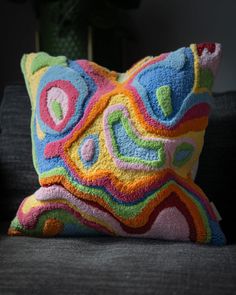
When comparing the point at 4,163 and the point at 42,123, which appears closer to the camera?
the point at 42,123

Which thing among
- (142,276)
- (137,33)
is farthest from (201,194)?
(137,33)

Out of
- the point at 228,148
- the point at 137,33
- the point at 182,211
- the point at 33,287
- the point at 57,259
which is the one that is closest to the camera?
the point at 33,287

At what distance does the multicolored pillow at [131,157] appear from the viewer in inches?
40.7

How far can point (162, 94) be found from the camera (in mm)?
1056

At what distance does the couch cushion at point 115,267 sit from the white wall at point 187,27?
1.15m

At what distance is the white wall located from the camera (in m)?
2.00

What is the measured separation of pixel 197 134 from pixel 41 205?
355mm

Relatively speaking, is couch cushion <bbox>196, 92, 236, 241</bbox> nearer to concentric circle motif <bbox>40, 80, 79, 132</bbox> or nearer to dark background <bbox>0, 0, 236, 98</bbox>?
concentric circle motif <bbox>40, 80, 79, 132</bbox>

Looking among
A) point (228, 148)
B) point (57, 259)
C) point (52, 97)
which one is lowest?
point (57, 259)

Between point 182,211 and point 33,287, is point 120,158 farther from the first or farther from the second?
point 33,287

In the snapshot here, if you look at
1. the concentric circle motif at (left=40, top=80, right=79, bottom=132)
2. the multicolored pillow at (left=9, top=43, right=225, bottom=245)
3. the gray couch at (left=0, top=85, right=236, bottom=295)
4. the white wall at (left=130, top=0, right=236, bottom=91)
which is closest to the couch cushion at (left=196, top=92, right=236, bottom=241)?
the gray couch at (left=0, top=85, right=236, bottom=295)

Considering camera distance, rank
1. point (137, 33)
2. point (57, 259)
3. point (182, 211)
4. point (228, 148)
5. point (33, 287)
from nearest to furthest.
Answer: point (33, 287) → point (57, 259) → point (182, 211) → point (228, 148) → point (137, 33)

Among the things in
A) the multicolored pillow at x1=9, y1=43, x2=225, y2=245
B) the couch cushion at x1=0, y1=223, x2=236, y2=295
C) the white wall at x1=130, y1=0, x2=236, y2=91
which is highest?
the white wall at x1=130, y1=0, x2=236, y2=91

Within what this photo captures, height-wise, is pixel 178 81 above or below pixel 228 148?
above
